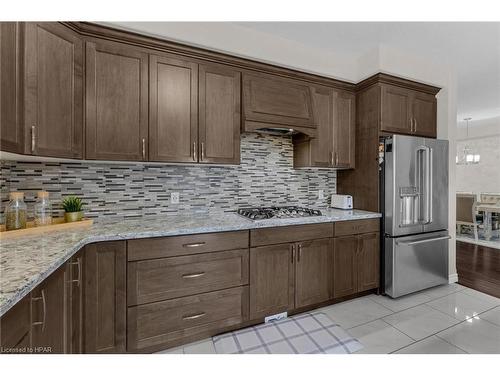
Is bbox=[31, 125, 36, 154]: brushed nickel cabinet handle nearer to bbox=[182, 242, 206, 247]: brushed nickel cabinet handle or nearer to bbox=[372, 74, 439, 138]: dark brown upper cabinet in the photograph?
bbox=[182, 242, 206, 247]: brushed nickel cabinet handle

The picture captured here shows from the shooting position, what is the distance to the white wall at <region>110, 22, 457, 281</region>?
2.06 metres

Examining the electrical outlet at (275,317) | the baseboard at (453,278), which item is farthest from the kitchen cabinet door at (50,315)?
the baseboard at (453,278)

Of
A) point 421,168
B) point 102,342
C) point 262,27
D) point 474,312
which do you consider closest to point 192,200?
point 102,342

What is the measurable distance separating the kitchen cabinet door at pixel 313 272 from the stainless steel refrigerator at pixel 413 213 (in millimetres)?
738

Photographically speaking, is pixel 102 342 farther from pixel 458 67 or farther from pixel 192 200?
pixel 458 67

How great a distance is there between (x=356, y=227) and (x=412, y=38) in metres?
2.03

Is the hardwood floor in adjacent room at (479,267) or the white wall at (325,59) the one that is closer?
the white wall at (325,59)

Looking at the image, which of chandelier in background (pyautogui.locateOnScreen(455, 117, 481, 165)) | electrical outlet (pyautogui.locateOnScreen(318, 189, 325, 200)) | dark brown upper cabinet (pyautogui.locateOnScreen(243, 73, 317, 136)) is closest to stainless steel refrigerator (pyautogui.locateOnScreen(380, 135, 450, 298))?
electrical outlet (pyautogui.locateOnScreen(318, 189, 325, 200))

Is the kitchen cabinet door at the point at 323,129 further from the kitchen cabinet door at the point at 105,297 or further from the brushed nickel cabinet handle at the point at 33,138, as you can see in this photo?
the brushed nickel cabinet handle at the point at 33,138

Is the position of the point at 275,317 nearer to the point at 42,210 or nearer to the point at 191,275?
the point at 191,275

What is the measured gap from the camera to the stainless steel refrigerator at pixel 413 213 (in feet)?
8.36

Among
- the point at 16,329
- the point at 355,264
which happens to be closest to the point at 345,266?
the point at 355,264

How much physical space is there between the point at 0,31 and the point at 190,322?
6.81 feet

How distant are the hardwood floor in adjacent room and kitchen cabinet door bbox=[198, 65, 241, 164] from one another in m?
3.23
